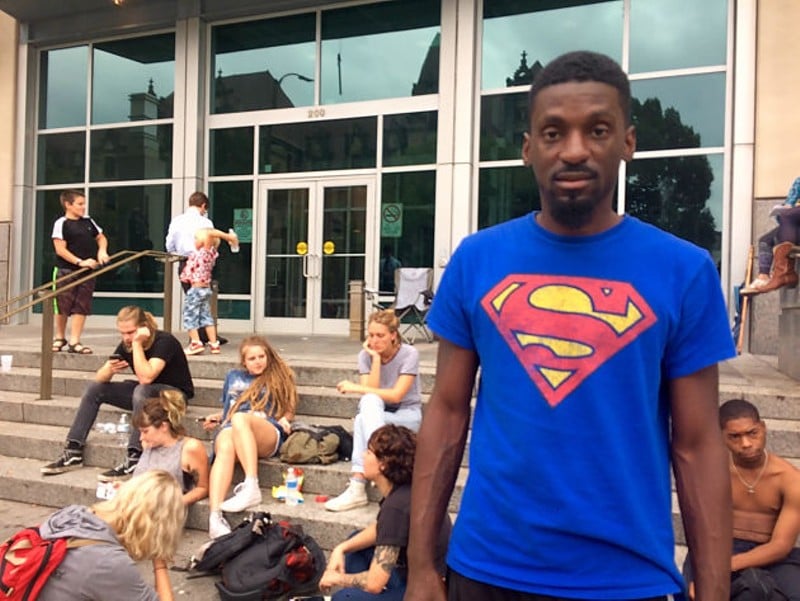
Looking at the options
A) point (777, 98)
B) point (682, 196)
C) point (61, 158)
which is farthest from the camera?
point (61, 158)

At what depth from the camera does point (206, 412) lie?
19.8 ft

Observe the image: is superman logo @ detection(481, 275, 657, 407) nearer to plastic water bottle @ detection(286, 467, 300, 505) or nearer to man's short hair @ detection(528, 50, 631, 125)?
man's short hair @ detection(528, 50, 631, 125)

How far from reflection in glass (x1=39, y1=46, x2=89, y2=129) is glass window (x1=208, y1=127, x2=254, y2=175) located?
9.29 feet

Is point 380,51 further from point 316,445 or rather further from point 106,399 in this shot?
point 316,445

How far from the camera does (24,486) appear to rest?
5.41 m

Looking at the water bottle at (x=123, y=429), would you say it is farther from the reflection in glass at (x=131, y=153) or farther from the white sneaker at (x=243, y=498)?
the reflection in glass at (x=131, y=153)

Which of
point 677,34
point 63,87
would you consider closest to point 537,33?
point 677,34

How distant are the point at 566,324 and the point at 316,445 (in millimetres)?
3871

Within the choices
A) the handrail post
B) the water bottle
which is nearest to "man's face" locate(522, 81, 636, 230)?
the water bottle

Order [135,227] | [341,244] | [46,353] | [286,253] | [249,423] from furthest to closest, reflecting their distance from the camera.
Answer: [135,227] → [286,253] → [341,244] → [46,353] → [249,423]

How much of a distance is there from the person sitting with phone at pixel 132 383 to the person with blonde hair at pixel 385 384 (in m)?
1.50

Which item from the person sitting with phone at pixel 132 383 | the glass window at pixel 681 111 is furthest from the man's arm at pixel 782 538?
the glass window at pixel 681 111

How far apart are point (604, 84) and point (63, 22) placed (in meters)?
13.6

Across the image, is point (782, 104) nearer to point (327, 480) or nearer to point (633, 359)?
point (327, 480)
